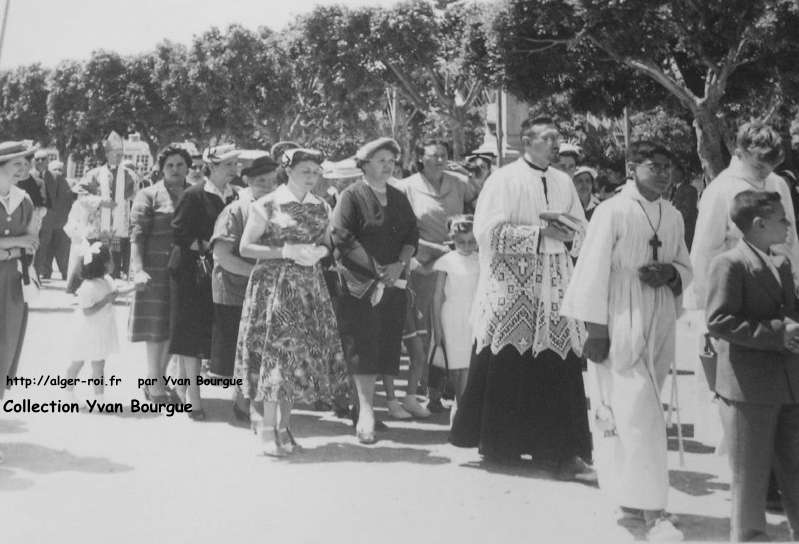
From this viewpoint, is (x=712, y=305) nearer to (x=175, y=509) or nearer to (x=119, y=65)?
(x=175, y=509)

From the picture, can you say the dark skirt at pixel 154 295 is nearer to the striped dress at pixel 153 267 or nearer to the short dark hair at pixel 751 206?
the striped dress at pixel 153 267

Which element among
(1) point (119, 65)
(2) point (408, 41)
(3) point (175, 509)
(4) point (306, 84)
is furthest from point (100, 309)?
(4) point (306, 84)

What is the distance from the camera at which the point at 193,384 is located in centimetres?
710

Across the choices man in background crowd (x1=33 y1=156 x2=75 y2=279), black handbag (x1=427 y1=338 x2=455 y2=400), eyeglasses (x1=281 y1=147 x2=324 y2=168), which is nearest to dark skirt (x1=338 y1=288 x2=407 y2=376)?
black handbag (x1=427 y1=338 x2=455 y2=400)

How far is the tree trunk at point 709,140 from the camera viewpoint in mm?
16453

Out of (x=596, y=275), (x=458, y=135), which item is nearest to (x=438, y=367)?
(x=596, y=275)

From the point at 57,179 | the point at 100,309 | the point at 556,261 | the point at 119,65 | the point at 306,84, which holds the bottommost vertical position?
the point at 100,309

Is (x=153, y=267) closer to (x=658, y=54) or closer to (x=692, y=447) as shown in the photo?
(x=692, y=447)

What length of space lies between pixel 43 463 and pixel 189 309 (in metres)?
1.88

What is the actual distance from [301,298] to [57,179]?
8.64 meters

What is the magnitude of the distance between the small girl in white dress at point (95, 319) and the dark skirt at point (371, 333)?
1839 millimetres

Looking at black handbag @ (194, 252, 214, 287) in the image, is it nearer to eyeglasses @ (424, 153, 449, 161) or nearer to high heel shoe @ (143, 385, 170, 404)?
high heel shoe @ (143, 385, 170, 404)

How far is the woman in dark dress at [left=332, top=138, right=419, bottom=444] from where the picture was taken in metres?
6.54

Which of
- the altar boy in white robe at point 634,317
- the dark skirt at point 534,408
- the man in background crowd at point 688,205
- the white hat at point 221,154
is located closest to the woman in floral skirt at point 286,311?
the dark skirt at point 534,408
